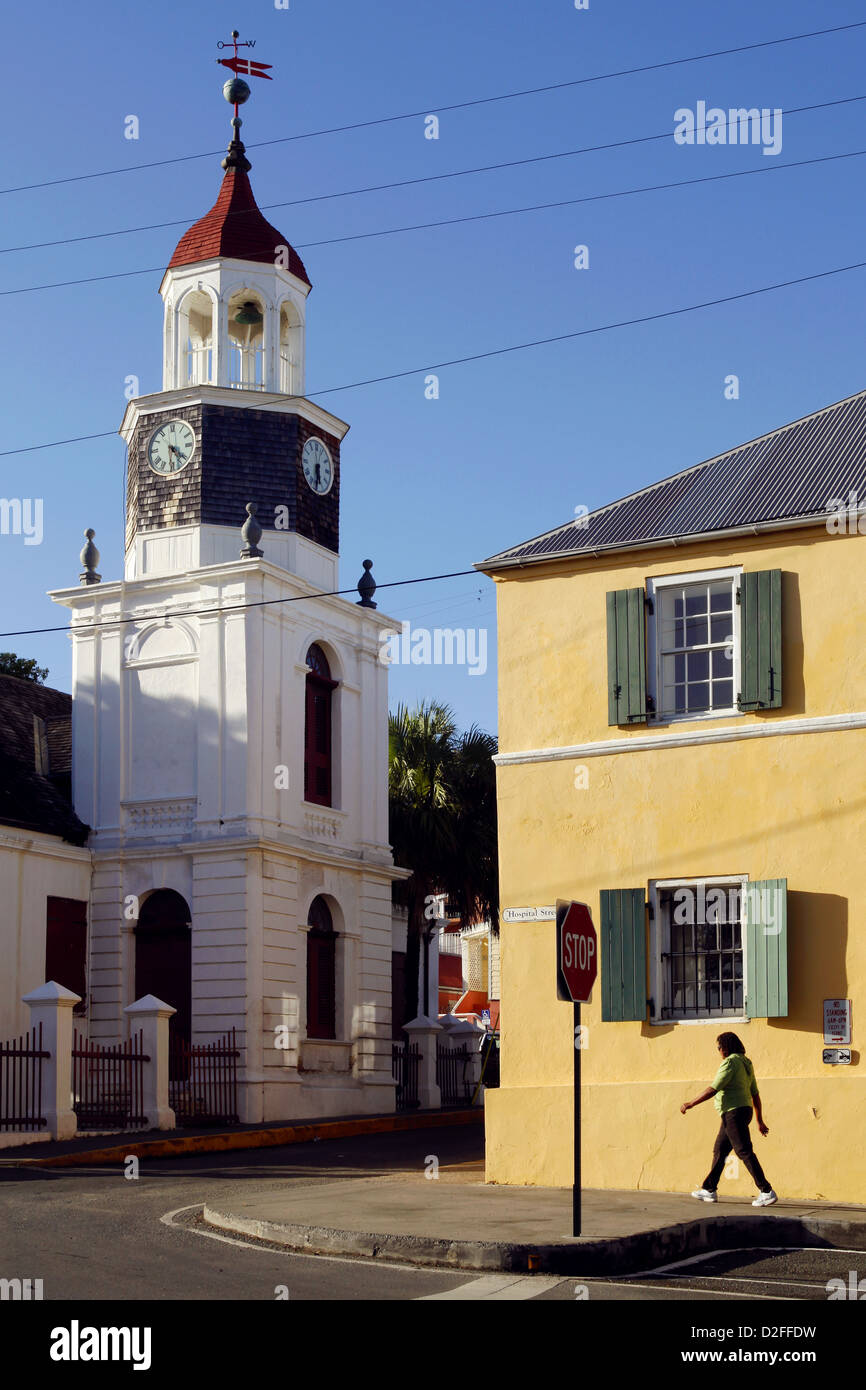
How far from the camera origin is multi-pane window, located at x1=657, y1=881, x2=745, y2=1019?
56.0 feet

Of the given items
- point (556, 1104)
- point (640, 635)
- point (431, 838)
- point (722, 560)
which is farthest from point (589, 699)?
point (431, 838)

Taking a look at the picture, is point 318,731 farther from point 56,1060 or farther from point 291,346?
point 56,1060

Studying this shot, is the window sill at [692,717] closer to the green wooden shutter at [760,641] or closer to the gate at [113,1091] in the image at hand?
the green wooden shutter at [760,641]

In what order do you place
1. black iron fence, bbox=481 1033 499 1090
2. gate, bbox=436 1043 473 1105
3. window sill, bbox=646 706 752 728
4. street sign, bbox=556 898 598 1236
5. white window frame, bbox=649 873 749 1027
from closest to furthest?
1. street sign, bbox=556 898 598 1236
2. white window frame, bbox=649 873 749 1027
3. window sill, bbox=646 706 752 728
4. gate, bbox=436 1043 473 1105
5. black iron fence, bbox=481 1033 499 1090

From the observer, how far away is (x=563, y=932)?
12.4 metres

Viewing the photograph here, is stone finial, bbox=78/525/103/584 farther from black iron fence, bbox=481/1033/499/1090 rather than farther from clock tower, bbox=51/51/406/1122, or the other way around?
black iron fence, bbox=481/1033/499/1090

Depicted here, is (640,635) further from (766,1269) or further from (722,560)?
(766,1269)

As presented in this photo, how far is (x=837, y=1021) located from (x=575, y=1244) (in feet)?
18.5

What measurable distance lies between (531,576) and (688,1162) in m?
6.37

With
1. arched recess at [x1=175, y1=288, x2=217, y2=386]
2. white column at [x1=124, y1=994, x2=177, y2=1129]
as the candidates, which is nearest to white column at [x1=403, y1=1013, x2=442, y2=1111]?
white column at [x1=124, y1=994, x2=177, y2=1129]

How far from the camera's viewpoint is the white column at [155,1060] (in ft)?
82.8

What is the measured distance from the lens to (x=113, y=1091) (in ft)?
82.4

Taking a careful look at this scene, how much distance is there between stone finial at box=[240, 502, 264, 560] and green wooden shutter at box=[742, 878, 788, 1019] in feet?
50.8

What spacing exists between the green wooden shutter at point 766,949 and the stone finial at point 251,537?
1548 centimetres
